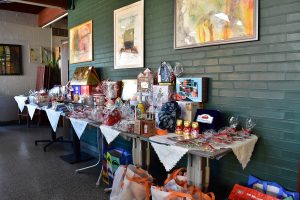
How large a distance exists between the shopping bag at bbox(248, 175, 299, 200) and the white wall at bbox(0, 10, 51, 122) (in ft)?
22.5

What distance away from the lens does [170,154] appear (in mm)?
2033

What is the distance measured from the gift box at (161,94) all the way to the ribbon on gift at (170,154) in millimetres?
758

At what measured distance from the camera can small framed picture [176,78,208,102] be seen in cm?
255

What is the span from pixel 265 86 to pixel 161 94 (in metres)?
1.09

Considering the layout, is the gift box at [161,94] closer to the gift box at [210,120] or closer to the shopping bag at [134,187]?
the gift box at [210,120]

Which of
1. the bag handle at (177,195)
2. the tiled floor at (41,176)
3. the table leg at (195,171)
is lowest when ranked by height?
the tiled floor at (41,176)

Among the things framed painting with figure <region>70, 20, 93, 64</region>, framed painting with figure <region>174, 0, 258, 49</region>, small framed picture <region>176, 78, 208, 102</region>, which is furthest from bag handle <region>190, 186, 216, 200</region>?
framed painting with figure <region>70, 20, 93, 64</region>

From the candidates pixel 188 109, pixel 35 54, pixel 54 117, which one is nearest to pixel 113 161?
pixel 188 109

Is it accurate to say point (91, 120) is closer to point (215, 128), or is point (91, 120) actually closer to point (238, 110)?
point (215, 128)

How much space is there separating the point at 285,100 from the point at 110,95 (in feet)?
7.73

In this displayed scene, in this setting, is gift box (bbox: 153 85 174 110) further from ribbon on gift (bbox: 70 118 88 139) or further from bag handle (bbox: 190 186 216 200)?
bag handle (bbox: 190 186 216 200)

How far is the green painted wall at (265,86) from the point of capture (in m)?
2.03

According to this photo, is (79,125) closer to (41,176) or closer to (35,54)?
(41,176)

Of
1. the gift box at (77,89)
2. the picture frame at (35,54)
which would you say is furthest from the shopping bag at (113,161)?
the picture frame at (35,54)
